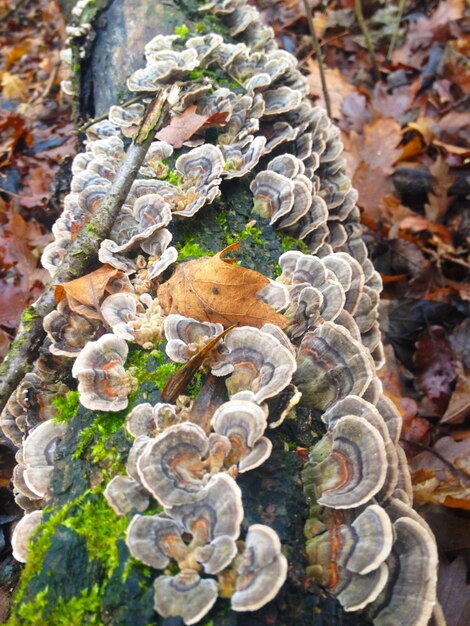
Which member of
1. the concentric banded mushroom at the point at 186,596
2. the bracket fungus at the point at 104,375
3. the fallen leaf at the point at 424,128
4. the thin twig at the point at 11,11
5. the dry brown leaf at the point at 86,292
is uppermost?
the thin twig at the point at 11,11

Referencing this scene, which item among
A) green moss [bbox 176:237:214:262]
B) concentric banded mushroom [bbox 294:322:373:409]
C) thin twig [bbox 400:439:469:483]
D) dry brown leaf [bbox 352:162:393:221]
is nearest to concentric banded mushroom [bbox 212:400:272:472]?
concentric banded mushroom [bbox 294:322:373:409]

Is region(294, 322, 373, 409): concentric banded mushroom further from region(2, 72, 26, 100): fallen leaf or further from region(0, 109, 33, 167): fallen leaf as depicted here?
region(2, 72, 26, 100): fallen leaf

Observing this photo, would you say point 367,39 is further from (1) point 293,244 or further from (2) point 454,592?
(2) point 454,592

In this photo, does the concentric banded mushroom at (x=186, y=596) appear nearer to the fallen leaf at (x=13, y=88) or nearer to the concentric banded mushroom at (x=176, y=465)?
the concentric banded mushroom at (x=176, y=465)

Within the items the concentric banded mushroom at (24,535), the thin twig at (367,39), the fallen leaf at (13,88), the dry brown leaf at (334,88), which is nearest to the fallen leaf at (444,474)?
the concentric banded mushroom at (24,535)

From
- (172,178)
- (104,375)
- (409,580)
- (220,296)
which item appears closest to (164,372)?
(104,375)

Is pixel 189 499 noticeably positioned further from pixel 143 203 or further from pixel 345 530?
pixel 143 203

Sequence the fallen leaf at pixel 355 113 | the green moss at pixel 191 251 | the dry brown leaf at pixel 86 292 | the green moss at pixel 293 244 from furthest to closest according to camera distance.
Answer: the fallen leaf at pixel 355 113 → the green moss at pixel 293 244 → the green moss at pixel 191 251 → the dry brown leaf at pixel 86 292

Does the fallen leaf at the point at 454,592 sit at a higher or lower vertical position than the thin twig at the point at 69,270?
lower
